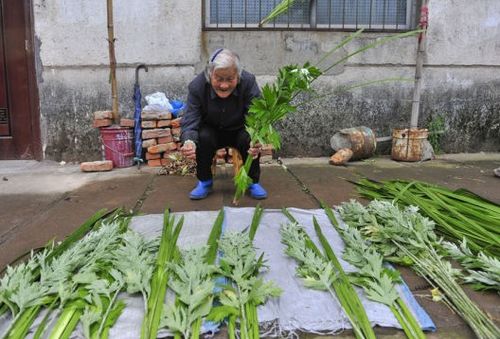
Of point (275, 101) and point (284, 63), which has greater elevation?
point (284, 63)

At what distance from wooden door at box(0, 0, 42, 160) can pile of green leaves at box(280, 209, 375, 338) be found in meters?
3.70

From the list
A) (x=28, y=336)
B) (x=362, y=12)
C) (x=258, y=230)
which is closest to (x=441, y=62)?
(x=362, y=12)

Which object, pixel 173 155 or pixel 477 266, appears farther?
pixel 173 155

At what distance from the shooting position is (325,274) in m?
1.72

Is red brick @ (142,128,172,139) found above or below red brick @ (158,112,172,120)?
below

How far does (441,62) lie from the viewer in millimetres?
4969

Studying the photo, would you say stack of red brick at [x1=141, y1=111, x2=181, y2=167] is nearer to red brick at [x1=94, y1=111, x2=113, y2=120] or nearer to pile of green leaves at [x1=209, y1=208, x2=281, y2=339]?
red brick at [x1=94, y1=111, x2=113, y2=120]

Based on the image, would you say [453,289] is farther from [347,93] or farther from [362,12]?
[362,12]

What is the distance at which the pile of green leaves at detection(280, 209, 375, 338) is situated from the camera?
1482 mm

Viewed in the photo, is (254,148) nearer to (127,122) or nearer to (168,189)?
(168,189)

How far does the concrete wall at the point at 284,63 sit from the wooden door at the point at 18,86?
14cm

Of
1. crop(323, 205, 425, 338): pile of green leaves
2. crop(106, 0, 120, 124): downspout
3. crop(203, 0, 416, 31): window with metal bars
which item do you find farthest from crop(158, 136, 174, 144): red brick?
crop(323, 205, 425, 338): pile of green leaves

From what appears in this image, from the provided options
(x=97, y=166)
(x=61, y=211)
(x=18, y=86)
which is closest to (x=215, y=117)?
(x=61, y=211)

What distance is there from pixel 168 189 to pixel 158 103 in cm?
127
